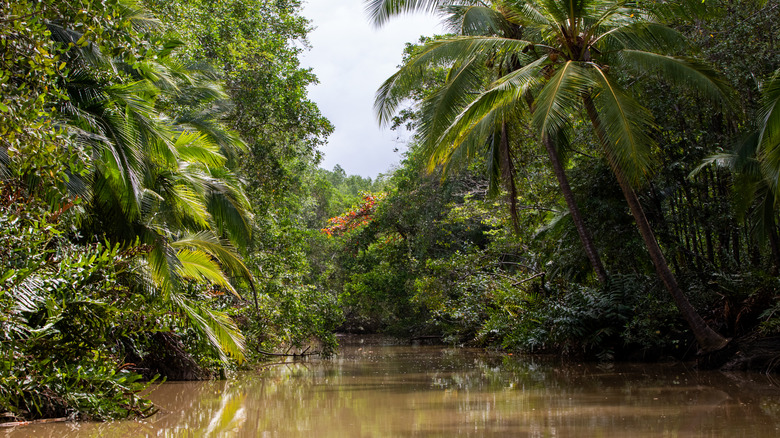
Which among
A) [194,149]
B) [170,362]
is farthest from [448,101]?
[170,362]

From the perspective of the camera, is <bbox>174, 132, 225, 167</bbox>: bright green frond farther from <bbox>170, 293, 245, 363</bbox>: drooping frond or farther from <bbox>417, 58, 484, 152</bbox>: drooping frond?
<bbox>417, 58, 484, 152</bbox>: drooping frond

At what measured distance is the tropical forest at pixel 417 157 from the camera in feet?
19.2

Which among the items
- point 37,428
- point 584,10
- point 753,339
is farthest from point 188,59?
point 753,339

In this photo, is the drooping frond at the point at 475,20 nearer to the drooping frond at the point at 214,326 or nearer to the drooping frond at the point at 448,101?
the drooping frond at the point at 448,101

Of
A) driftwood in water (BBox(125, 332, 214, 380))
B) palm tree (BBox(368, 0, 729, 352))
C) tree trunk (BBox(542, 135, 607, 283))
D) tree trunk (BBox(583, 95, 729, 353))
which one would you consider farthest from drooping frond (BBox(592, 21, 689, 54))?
driftwood in water (BBox(125, 332, 214, 380))

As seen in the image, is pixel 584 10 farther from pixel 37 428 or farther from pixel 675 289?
pixel 37 428

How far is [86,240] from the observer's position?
851 cm

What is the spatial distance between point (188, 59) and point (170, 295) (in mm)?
6949

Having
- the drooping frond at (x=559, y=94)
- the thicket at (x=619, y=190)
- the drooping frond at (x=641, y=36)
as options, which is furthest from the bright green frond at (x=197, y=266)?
the drooping frond at (x=641, y=36)

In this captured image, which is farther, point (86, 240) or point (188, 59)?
point (188, 59)

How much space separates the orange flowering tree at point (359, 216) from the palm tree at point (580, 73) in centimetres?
1347

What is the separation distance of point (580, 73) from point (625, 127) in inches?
43.9

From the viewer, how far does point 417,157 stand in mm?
12531

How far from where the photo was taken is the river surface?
5.44 meters
